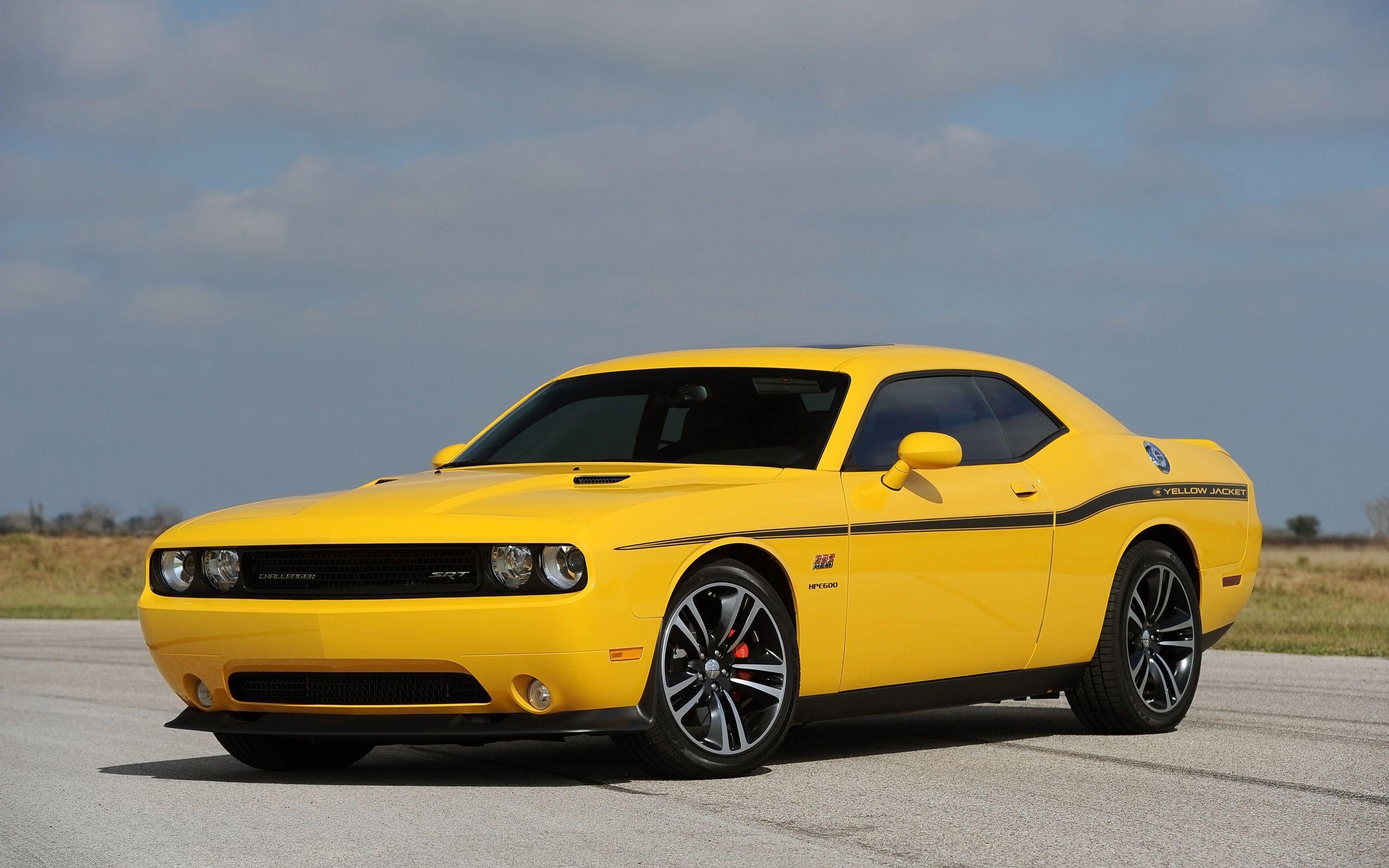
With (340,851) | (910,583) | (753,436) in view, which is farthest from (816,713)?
(340,851)

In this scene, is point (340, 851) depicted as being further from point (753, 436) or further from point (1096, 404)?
point (1096, 404)

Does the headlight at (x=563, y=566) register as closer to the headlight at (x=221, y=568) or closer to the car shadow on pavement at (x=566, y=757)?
the car shadow on pavement at (x=566, y=757)

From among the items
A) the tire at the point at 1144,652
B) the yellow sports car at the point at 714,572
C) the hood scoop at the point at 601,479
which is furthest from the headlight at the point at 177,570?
the tire at the point at 1144,652

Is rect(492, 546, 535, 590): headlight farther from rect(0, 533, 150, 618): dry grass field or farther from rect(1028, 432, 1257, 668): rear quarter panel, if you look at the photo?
rect(0, 533, 150, 618): dry grass field

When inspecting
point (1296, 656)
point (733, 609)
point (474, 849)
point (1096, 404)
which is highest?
point (1096, 404)

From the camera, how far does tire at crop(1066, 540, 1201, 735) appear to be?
831 cm

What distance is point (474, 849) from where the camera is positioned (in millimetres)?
5289

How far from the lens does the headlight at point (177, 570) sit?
6891 mm

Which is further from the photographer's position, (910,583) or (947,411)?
(947,411)

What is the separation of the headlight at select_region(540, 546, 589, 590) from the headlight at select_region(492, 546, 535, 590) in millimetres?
63

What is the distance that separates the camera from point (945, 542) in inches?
293

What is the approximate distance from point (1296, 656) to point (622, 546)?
350 inches

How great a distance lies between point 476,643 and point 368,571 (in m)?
0.49

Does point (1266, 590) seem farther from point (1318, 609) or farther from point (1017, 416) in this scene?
point (1017, 416)
